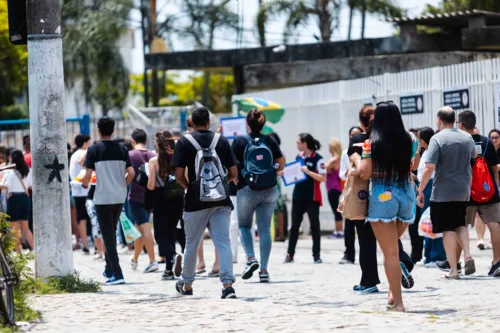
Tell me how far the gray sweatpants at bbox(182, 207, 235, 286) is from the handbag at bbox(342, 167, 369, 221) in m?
1.54

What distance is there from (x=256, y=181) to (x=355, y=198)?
3.40 metres

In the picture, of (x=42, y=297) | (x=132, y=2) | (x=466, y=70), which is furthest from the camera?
(x=132, y=2)

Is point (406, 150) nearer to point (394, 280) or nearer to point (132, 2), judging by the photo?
point (394, 280)

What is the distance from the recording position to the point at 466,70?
1822 centimetres

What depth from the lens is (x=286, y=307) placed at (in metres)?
9.48

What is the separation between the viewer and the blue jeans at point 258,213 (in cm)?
1317

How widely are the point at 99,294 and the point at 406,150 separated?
144 inches

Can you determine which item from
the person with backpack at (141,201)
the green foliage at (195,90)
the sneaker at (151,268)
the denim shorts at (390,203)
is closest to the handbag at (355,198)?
the denim shorts at (390,203)

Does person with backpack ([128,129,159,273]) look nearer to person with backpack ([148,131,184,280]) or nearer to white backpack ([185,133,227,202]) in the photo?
person with backpack ([148,131,184,280])

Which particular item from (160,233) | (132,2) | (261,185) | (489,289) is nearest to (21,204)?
(160,233)

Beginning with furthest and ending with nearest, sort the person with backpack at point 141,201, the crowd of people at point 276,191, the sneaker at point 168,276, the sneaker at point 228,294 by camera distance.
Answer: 1. the person with backpack at point 141,201
2. the sneaker at point 168,276
3. the sneaker at point 228,294
4. the crowd of people at point 276,191

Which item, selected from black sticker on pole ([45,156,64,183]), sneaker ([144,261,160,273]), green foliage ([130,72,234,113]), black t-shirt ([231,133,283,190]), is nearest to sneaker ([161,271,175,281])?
sneaker ([144,261,160,273])

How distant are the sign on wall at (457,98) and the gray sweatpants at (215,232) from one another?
8.03 m

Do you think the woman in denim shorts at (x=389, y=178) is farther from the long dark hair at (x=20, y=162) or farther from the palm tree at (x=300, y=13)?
the palm tree at (x=300, y=13)
